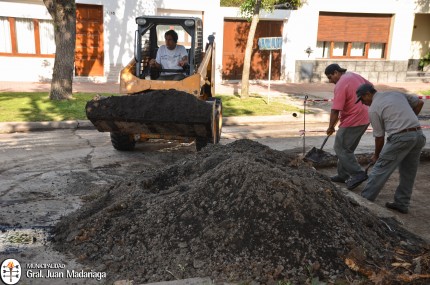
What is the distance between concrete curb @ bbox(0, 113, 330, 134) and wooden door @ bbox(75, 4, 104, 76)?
25.9ft

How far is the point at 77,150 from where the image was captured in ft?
27.9

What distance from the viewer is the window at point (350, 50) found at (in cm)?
2177

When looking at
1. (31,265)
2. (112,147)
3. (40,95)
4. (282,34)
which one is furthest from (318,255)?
(282,34)

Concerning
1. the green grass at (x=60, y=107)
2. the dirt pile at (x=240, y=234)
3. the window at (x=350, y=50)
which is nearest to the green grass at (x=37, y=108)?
the green grass at (x=60, y=107)

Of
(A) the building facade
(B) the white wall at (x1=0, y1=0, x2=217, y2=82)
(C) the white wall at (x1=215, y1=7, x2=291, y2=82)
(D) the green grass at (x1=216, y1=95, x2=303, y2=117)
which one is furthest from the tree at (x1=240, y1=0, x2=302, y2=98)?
(A) the building facade

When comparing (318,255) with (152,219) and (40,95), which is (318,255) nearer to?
(152,219)

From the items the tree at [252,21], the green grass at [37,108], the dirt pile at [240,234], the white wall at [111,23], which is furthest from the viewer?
the white wall at [111,23]

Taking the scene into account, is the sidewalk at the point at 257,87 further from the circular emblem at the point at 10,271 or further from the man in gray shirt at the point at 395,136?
the circular emblem at the point at 10,271

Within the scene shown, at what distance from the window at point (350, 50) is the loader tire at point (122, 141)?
15241mm

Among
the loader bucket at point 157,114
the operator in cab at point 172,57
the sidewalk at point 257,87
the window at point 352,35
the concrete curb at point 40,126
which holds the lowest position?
the concrete curb at point 40,126

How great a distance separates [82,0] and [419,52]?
56.6 ft

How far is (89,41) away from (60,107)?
6564 millimetres

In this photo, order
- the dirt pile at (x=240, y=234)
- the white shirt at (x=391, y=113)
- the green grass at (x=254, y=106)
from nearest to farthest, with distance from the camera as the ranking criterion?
the dirt pile at (x=240, y=234) → the white shirt at (x=391, y=113) → the green grass at (x=254, y=106)

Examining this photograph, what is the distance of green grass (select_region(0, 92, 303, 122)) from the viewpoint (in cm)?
1132
